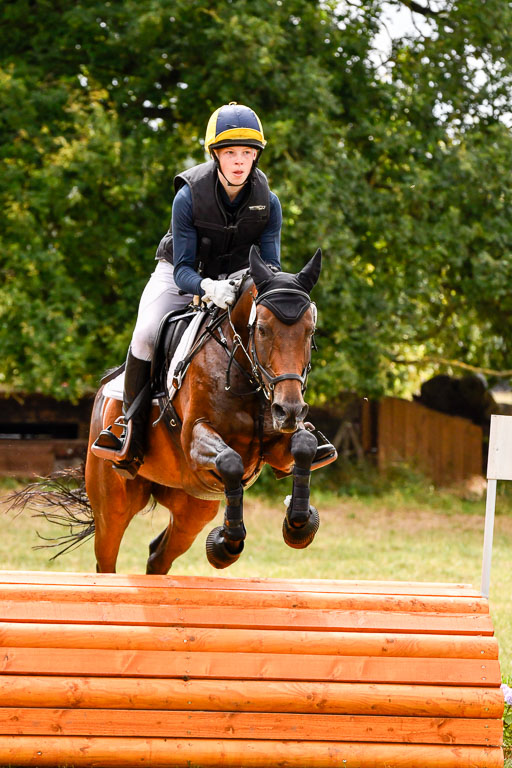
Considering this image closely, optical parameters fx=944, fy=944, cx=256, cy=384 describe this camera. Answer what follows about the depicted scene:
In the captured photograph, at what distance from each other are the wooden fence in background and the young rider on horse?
11344 millimetres

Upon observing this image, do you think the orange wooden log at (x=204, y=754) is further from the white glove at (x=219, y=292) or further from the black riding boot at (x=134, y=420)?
the white glove at (x=219, y=292)

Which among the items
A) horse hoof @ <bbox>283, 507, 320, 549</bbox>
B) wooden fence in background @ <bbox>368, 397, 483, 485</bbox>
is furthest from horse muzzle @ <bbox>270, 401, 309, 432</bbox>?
wooden fence in background @ <bbox>368, 397, 483, 485</bbox>

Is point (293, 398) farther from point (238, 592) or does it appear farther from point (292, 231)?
point (292, 231)

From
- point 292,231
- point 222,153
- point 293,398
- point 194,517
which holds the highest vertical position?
point 222,153

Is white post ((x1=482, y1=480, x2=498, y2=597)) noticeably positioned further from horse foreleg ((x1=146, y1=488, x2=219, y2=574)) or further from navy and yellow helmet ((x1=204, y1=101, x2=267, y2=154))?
navy and yellow helmet ((x1=204, y1=101, x2=267, y2=154))

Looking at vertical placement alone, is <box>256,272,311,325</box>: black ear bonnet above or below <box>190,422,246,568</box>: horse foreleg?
above

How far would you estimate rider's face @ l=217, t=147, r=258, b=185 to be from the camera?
4.57 m

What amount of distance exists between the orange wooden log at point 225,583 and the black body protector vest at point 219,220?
168 cm

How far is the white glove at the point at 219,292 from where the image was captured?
14.6 ft

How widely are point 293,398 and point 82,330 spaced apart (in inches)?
424

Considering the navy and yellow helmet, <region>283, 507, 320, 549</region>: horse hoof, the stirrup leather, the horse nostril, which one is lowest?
Result: the stirrup leather

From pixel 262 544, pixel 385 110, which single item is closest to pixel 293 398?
pixel 262 544

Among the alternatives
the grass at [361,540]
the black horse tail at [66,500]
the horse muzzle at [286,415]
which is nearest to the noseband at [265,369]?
the horse muzzle at [286,415]

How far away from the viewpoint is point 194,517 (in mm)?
5598
